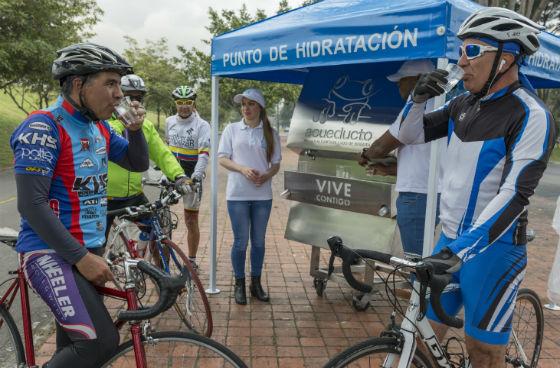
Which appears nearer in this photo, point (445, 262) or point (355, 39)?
point (445, 262)

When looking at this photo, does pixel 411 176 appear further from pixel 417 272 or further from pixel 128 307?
pixel 128 307

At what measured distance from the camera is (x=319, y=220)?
4.14 metres

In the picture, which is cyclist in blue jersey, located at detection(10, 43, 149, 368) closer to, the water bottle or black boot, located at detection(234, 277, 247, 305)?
the water bottle

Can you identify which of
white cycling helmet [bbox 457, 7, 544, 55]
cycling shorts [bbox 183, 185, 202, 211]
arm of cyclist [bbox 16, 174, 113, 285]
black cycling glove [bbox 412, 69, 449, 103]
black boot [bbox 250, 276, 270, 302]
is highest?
white cycling helmet [bbox 457, 7, 544, 55]

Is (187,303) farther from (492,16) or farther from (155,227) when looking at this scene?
(492,16)

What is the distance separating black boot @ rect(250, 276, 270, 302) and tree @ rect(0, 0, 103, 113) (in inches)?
534

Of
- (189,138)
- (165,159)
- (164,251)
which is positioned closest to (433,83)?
(165,159)

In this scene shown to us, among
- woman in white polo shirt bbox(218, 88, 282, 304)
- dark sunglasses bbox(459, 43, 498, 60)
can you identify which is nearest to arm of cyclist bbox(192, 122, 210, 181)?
woman in white polo shirt bbox(218, 88, 282, 304)

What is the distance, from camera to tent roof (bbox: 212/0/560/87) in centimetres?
252

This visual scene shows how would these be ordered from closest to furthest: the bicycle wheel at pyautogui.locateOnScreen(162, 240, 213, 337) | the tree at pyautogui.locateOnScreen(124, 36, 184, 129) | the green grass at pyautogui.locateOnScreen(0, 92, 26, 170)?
the bicycle wheel at pyautogui.locateOnScreen(162, 240, 213, 337) → the green grass at pyautogui.locateOnScreen(0, 92, 26, 170) → the tree at pyautogui.locateOnScreen(124, 36, 184, 129)

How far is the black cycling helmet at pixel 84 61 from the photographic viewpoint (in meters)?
1.90

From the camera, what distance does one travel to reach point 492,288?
6.57ft

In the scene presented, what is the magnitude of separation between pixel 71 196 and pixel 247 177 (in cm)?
226

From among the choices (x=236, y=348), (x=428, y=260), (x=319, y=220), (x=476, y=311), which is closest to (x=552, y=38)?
(x=319, y=220)
